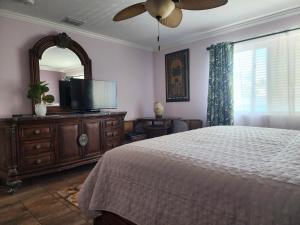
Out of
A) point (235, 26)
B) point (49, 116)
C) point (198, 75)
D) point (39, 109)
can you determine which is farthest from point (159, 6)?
point (198, 75)

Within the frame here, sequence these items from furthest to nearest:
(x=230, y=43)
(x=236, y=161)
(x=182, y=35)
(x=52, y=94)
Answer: (x=182, y=35)
(x=230, y=43)
(x=52, y=94)
(x=236, y=161)

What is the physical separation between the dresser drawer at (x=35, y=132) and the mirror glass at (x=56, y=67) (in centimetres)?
64

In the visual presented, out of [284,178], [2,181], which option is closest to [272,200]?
[284,178]

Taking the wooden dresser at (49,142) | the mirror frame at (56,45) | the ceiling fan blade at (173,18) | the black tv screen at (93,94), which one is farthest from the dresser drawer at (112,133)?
the ceiling fan blade at (173,18)

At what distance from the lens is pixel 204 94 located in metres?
4.12

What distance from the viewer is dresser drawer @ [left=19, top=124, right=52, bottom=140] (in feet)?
8.50

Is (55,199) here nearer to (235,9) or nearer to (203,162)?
(203,162)

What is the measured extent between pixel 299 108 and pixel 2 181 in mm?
4283

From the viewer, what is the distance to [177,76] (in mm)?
4551

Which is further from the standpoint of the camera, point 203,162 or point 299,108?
point 299,108

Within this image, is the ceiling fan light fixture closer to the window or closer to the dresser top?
the dresser top

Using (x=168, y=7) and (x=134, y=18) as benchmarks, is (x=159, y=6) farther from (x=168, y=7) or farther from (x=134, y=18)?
(x=134, y=18)

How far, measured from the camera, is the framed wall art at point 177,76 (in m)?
4.38

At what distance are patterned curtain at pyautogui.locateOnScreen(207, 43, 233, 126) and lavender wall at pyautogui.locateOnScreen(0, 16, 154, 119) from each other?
64.8 inches
